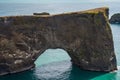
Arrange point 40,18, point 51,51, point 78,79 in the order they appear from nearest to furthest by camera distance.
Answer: point 78,79 < point 40,18 < point 51,51

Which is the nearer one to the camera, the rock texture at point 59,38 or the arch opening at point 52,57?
the rock texture at point 59,38

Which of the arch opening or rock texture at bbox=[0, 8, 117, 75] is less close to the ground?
rock texture at bbox=[0, 8, 117, 75]

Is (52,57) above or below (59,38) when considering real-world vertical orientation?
below

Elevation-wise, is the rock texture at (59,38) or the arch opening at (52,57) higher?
the rock texture at (59,38)

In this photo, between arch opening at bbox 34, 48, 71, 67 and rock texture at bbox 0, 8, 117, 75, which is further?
arch opening at bbox 34, 48, 71, 67

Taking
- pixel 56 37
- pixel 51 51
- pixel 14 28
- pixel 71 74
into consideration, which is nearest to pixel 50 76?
pixel 71 74

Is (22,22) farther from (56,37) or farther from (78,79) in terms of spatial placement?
(78,79)

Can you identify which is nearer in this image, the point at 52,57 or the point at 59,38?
the point at 59,38

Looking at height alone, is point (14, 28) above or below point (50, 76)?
above
